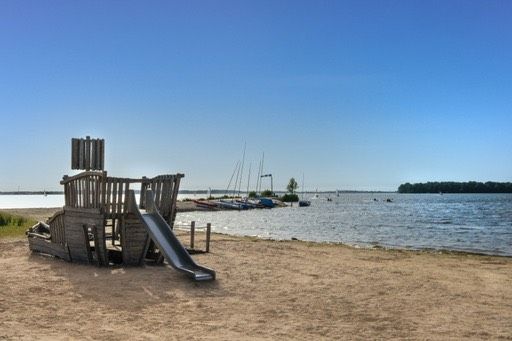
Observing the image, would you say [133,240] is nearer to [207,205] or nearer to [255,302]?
[255,302]

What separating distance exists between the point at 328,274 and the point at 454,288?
274cm

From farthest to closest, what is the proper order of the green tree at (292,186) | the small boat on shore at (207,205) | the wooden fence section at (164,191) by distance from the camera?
the green tree at (292,186) → the small boat on shore at (207,205) → the wooden fence section at (164,191)

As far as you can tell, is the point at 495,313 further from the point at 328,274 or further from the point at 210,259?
the point at 210,259

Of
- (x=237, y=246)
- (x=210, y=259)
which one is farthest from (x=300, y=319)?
(x=237, y=246)

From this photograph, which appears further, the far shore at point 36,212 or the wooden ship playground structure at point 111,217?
the far shore at point 36,212

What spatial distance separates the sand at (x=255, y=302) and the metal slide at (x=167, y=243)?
26 centimetres

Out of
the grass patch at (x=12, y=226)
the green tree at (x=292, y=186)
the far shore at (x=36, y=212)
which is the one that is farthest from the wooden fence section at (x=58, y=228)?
the green tree at (x=292, y=186)

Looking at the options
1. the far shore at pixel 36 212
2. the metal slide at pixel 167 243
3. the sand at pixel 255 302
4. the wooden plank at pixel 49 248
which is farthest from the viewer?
the far shore at pixel 36 212

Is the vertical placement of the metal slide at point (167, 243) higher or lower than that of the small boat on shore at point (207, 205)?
higher

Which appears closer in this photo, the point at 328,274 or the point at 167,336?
the point at 167,336

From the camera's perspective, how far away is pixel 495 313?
348 inches

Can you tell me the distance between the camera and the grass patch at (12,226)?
22017 millimetres

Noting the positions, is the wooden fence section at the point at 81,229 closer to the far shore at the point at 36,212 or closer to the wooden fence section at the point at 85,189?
the wooden fence section at the point at 85,189

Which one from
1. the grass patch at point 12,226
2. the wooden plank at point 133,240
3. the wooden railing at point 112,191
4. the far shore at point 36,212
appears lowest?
the far shore at point 36,212
